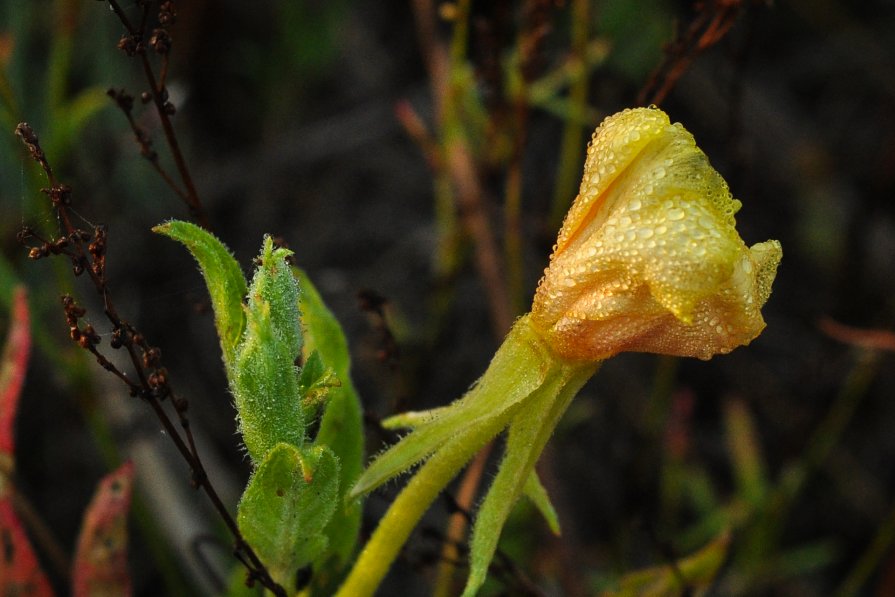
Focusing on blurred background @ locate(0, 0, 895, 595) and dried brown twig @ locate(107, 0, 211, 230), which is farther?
blurred background @ locate(0, 0, 895, 595)

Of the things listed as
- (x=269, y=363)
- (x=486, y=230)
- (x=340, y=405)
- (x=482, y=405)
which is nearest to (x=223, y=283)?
(x=269, y=363)

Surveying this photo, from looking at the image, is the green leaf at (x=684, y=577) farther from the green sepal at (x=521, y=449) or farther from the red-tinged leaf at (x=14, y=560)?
the red-tinged leaf at (x=14, y=560)

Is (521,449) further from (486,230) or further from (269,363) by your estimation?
(486,230)

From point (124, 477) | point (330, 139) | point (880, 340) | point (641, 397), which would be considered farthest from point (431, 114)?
point (124, 477)

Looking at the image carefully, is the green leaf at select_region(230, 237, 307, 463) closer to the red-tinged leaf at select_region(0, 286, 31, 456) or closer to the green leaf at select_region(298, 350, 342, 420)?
the green leaf at select_region(298, 350, 342, 420)

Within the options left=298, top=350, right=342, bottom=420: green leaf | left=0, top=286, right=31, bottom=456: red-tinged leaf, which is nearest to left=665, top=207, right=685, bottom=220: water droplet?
left=298, top=350, right=342, bottom=420: green leaf

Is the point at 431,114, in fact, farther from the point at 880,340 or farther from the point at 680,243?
the point at 680,243
